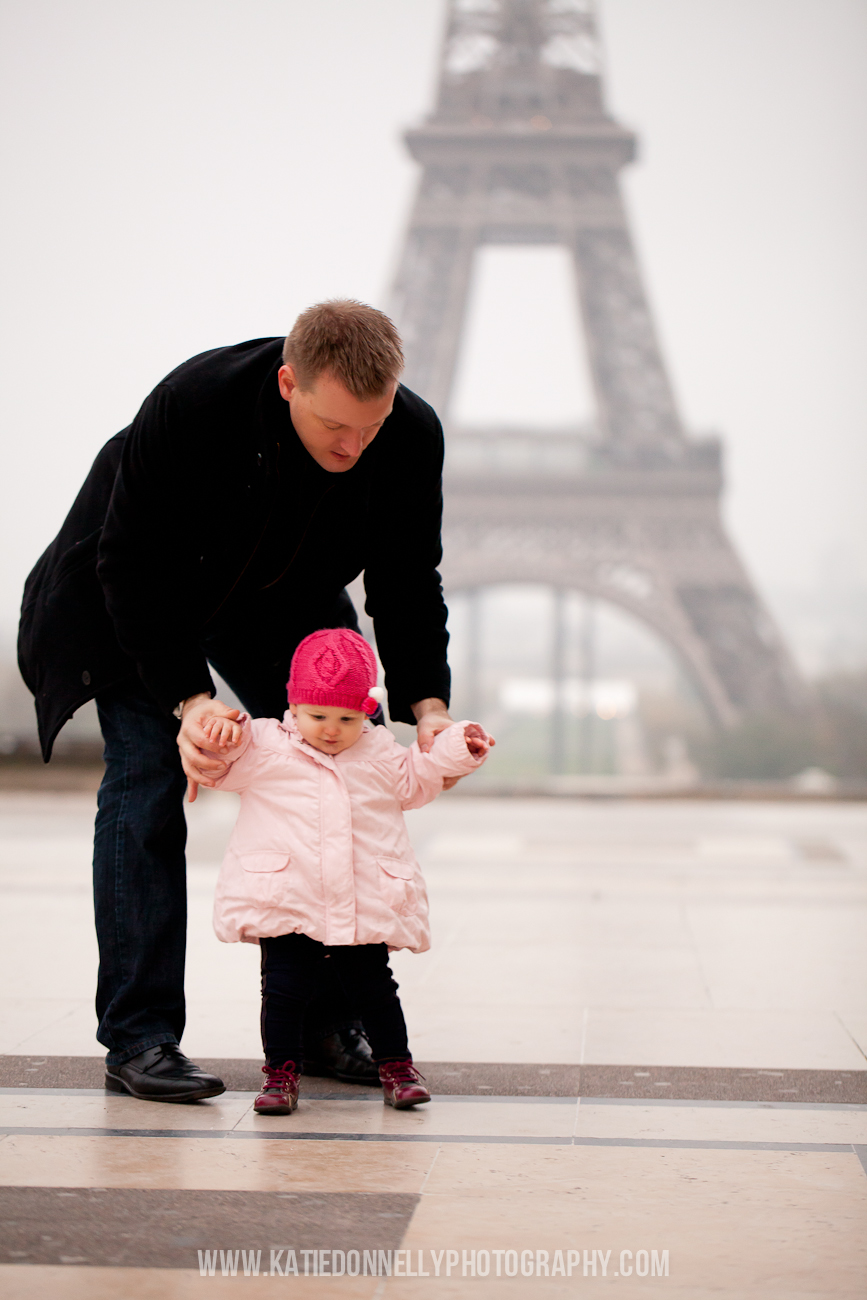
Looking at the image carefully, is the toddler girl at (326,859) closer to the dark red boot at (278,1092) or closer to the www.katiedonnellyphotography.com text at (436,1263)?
the dark red boot at (278,1092)

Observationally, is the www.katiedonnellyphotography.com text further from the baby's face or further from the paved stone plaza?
the baby's face

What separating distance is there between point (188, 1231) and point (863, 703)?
2922cm

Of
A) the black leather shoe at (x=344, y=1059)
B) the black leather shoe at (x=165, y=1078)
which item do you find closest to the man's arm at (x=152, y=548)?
the black leather shoe at (x=165, y=1078)

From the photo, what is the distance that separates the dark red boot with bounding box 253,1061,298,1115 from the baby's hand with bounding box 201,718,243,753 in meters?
0.44

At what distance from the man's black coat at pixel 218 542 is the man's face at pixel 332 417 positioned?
0.20ft

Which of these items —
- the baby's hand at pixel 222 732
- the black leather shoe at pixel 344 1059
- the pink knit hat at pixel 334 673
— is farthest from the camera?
the black leather shoe at pixel 344 1059

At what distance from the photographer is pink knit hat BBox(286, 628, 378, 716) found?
203 cm

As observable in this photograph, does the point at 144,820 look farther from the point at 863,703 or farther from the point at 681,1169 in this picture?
the point at 863,703

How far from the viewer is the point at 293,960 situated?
2.03 meters

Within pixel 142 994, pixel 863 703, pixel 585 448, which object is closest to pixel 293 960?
pixel 142 994

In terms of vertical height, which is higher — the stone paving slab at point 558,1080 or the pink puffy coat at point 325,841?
the pink puffy coat at point 325,841

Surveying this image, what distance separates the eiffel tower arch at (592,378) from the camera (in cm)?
1897

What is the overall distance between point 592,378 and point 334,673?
20536 millimetres

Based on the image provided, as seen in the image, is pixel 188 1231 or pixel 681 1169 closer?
pixel 188 1231
